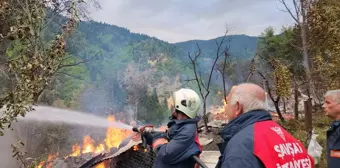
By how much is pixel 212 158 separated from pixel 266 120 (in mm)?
7897

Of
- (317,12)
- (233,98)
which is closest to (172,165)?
(233,98)

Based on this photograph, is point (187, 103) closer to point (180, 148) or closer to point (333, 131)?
point (180, 148)

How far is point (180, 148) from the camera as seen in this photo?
285 cm

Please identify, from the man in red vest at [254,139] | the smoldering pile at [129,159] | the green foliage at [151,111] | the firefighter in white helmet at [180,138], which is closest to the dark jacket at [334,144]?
the firefighter in white helmet at [180,138]

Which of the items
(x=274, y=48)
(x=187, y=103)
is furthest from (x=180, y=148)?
(x=274, y=48)

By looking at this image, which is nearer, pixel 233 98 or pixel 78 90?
pixel 233 98

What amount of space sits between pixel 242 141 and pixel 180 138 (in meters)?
1.18

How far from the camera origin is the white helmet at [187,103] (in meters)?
3.11

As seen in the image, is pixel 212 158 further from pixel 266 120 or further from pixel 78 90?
pixel 78 90

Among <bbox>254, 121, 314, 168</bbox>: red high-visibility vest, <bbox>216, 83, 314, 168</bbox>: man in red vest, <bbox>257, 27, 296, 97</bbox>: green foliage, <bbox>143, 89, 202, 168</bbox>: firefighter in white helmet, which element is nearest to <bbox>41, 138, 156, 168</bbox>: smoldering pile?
<bbox>143, 89, 202, 168</bbox>: firefighter in white helmet

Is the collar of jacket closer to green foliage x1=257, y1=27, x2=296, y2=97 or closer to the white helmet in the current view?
the white helmet

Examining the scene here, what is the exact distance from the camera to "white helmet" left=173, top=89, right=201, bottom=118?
3.11 meters

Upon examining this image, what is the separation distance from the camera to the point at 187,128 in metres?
2.94

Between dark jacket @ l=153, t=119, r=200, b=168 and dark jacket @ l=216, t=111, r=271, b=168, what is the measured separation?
954mm
